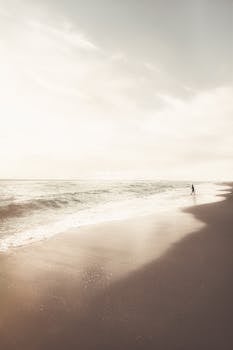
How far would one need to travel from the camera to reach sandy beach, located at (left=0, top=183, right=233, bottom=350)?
4195mm

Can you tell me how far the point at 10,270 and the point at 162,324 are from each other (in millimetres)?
4285

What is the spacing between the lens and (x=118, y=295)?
5578 mm

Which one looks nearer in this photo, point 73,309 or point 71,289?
point 73,309

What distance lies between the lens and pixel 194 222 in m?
14.3

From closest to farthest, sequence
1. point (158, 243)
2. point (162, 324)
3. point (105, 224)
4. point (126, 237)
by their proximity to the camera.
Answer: point (162, 324), point (158, 243), point (126, 237), point (105, 224)

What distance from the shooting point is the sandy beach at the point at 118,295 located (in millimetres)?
4195

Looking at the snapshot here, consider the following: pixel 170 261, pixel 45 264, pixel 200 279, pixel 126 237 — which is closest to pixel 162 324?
pixel 200 279

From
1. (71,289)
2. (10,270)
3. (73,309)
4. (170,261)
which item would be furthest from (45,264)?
(170,261)

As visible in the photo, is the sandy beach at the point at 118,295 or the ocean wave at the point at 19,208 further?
the ocean wave at the point at 19,208

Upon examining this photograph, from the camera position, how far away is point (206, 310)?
194 inches

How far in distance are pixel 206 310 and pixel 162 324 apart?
0.93 metres

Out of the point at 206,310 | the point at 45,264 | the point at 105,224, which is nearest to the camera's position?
the point at 206,310

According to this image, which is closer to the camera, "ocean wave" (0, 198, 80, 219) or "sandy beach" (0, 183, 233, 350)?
"sandy beach" (0, 183, 233, 350)

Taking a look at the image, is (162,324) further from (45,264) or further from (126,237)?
(126,237)
